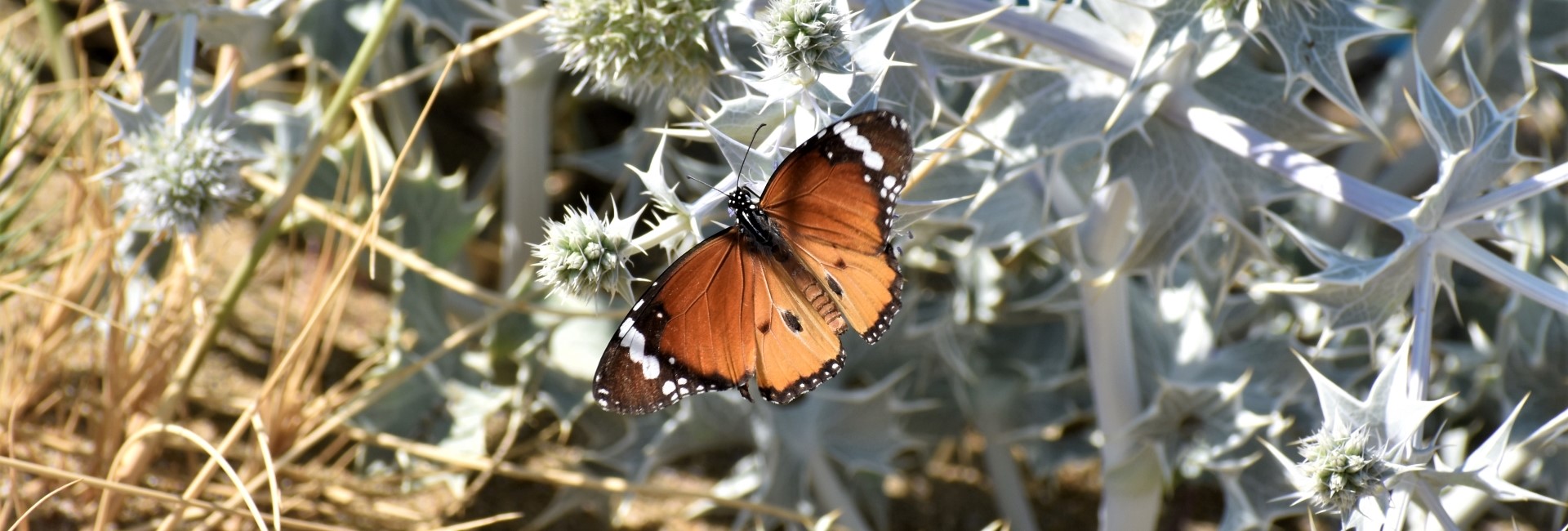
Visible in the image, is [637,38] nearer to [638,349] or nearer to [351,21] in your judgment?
[638,349]

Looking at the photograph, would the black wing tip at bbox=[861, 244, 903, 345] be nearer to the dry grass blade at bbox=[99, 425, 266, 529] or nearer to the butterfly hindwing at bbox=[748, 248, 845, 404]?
the butterfly hindwing at bbox=[748, 248, 845, 404]

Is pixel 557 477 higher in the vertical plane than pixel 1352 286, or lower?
lower

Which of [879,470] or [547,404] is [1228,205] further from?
[547,404]

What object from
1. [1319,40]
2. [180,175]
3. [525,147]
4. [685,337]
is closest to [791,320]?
[685,337]

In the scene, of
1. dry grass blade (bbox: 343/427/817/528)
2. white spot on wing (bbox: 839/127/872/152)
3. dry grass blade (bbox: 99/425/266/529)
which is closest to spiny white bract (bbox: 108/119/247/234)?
dry grass blade (bbox: 99/425/266/529)

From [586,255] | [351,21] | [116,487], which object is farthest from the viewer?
[351,21]

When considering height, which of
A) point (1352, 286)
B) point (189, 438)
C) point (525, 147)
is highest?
point (525, 147)

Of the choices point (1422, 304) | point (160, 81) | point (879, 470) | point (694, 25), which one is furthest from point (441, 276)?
point (1422, 304)
